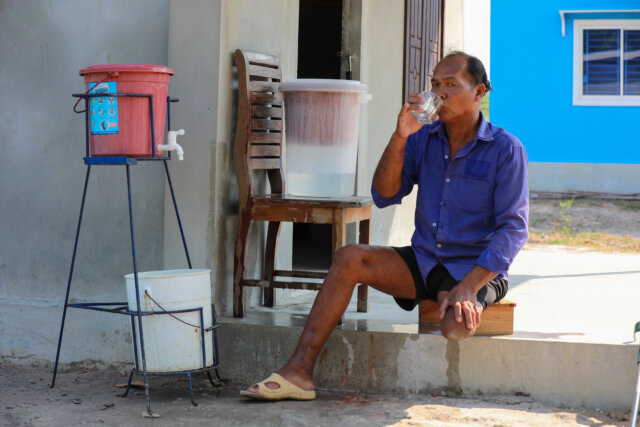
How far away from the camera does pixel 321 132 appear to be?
13.7 feet

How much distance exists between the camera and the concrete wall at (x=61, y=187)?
4.41m

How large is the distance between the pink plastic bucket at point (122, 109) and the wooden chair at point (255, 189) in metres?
0.67

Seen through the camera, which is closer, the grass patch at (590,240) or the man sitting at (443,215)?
the man sitting at (443,215)

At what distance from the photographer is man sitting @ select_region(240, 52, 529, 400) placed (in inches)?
138

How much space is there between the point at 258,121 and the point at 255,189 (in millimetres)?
401

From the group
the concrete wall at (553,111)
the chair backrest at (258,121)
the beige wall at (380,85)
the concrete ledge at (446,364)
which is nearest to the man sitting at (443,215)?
the concrete ledge at (446,364)

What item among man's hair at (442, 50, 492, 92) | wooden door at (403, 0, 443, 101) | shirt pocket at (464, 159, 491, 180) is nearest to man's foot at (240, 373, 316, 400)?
shirt pocket at (464, 159, 491, 180)

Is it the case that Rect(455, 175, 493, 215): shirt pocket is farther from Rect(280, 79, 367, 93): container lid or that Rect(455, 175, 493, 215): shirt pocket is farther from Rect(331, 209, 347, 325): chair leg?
Rect(280, 79, 367, 93): container lid

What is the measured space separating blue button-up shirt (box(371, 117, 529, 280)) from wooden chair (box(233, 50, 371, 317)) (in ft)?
1.53

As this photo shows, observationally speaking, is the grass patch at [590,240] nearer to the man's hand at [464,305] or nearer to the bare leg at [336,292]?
the bare leg at [336,292]

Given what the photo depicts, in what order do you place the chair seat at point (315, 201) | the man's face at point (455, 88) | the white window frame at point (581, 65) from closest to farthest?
the man's face at point (455, 88), the chair seat at point (315, 201), the white window frame at point (581, 65)

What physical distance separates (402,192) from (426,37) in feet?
13.4

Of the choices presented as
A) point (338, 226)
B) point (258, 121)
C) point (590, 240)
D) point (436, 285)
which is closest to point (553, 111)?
point (590, 240)

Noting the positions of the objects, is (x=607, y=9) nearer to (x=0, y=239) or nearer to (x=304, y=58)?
(x=304, y=58)
